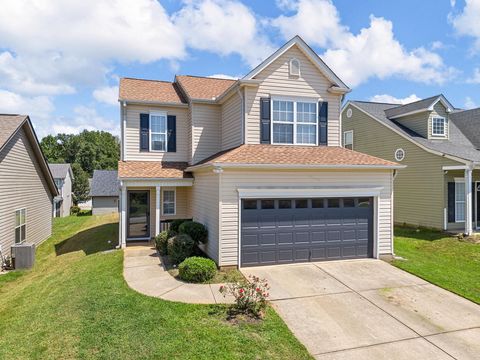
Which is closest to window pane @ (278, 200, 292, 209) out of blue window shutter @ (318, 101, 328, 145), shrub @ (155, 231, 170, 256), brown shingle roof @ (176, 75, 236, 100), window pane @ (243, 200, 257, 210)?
window pane @ (243, 200, 257, 210)

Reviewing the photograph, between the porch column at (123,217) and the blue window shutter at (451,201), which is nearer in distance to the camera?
the porch column at (123,217)

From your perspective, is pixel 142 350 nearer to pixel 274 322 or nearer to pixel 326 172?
pixel 274 322

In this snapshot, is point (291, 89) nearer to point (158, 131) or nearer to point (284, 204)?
point (284, 204)

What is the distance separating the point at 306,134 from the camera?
1318 cm

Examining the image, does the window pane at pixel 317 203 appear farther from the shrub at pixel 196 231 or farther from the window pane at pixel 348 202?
the shrub at pixel 196 231

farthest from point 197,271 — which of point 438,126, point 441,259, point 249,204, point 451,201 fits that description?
point 438,126

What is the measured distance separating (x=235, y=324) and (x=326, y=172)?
6.61 metres

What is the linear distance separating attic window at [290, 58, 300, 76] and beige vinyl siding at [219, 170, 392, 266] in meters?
Result: 4.32

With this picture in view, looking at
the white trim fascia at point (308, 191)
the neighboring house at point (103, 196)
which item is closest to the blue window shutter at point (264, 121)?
the white trim fascia at point (308, 191)

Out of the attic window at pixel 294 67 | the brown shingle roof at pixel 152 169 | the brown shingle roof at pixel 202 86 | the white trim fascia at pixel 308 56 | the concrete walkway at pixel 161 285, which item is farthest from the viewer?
the brown shingle roof at pixel 202 86

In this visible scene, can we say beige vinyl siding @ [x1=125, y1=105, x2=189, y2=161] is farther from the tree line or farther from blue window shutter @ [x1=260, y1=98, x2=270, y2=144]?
the tree line

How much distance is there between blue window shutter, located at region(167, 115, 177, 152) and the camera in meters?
15.9

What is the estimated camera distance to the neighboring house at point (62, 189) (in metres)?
38.6

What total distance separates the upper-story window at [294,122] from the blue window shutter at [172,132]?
564cm
